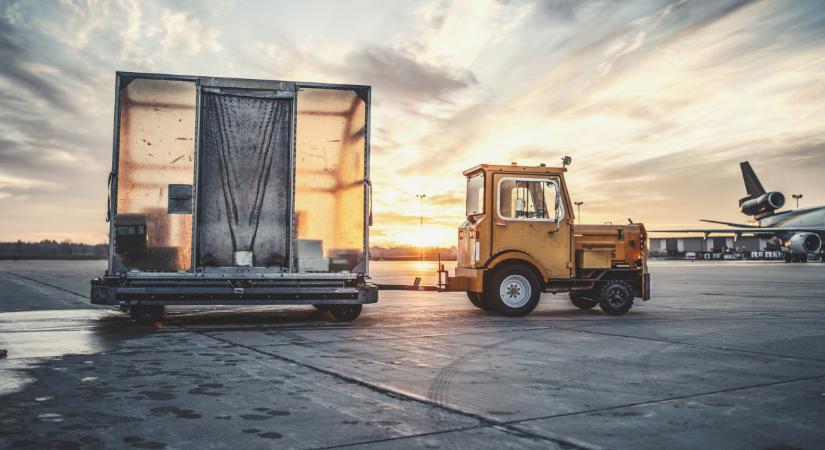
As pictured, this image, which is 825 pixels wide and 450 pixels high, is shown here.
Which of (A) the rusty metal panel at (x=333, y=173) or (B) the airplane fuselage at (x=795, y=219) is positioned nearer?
(A) the rusty metal panel at (x=333, y=173)

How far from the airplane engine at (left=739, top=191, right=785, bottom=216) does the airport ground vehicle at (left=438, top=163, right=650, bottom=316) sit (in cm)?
5383

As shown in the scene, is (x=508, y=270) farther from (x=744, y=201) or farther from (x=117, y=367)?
(x=744, y=201)

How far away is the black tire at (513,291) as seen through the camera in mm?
12250

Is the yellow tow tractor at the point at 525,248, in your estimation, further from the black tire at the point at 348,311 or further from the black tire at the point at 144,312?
the black tire at the point at 144,312

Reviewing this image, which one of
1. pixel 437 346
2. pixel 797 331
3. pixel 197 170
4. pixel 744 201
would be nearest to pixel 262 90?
pixel 197 170

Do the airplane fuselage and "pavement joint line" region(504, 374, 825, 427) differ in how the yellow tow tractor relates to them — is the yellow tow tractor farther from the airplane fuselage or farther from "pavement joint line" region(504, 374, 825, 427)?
the airplane fuselage

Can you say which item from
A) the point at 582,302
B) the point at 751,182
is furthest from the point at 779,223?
the point at 582,302

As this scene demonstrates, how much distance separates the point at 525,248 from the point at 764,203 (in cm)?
5618

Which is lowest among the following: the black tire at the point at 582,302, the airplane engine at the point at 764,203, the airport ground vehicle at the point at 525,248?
the black tire at the point at 582,302

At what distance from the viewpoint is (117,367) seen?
648 cm

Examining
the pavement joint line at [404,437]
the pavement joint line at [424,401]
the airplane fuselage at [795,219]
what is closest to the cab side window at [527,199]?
the pavement joint line at [424,401]

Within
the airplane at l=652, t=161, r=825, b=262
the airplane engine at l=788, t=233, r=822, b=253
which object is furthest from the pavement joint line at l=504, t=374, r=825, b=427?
the airplane engine at l=788, t=233, r=822, b=253

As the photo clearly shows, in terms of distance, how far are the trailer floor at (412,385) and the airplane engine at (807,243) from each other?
42.6 metres

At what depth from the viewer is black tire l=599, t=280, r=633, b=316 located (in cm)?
1288
